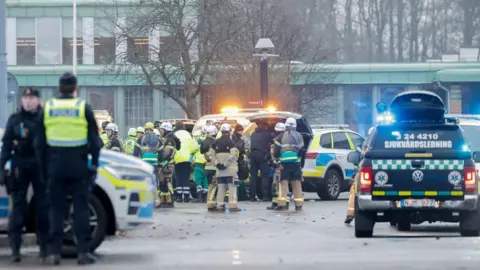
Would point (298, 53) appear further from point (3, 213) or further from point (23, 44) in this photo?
point (3, 213)

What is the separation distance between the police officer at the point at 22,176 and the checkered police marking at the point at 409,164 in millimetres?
5089

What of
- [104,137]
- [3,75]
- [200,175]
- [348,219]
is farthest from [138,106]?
[348,219]

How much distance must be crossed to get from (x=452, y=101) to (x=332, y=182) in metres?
25.0

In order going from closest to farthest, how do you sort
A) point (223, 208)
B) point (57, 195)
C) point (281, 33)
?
point (57, 195) < point (223, 208) < point (281, 33)

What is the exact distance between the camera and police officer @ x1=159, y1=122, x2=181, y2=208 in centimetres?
2472

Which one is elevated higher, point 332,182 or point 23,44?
point 23,44

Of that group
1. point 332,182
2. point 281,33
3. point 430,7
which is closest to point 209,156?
point 332,182

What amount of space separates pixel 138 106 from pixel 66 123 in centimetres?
4845

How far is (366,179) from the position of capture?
1593 centimetres

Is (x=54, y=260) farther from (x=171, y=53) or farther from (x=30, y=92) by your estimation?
(x=171, y=53)

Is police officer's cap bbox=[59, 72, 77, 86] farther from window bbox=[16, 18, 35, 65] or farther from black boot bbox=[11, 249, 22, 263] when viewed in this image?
window bbox=[16, 18, 35, 65]

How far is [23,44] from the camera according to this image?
62.5m

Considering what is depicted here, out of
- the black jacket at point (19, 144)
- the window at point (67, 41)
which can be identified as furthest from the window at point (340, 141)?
the window at point (67, 41)

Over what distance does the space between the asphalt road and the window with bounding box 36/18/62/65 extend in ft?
139
